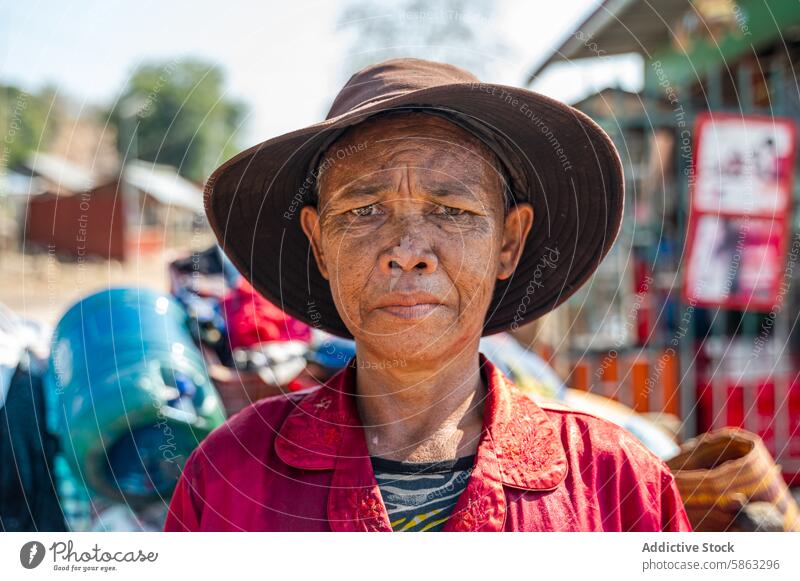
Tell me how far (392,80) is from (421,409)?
2.32 feet

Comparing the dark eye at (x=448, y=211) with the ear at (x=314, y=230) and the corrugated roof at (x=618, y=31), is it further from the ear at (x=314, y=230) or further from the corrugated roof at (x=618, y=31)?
the corrugated roof at (x=618, y=31)

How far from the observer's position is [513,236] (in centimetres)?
171

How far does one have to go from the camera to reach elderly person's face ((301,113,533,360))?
58.5 inches

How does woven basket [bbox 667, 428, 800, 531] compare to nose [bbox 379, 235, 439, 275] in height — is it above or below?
below

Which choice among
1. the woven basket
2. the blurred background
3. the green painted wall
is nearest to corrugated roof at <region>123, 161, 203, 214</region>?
the blurred background

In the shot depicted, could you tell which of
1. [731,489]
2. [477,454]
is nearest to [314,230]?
[477,454]

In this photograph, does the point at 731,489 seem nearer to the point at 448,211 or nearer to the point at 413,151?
the point at 448,211

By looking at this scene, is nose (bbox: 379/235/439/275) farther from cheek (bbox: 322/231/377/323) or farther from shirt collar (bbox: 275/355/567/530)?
shirt collar (bbox: 275/355/567/530)

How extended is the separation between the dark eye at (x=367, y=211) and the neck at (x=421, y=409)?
30 centimetres

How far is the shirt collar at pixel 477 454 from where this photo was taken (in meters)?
1.51

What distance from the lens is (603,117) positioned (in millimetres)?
4684
